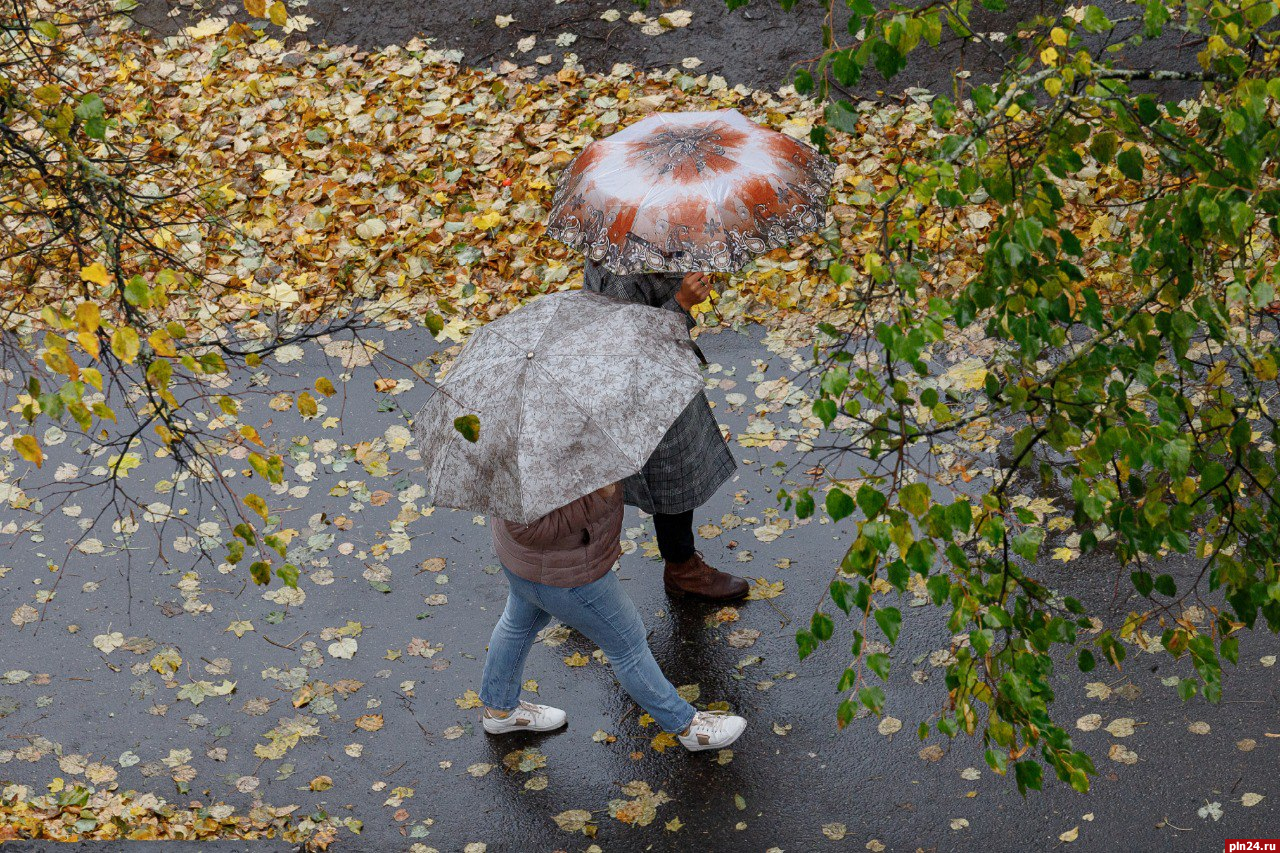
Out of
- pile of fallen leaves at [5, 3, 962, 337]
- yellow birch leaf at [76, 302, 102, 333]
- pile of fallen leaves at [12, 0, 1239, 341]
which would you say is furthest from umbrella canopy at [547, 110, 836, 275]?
pile of fallen leaves at [5, 3, 962, 337]

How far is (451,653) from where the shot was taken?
5.45m

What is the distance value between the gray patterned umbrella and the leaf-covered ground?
1.41 ft

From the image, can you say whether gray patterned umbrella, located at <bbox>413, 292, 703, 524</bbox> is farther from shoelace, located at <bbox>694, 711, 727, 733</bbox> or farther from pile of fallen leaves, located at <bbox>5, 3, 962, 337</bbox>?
pile of fallen leaves, located at <bbox>5, 3, 962, 337</bbox>

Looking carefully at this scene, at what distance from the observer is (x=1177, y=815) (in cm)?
436

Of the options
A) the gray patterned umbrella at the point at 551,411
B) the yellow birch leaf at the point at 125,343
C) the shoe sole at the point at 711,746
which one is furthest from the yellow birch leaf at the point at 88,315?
the shoe sole at the point at 711,746

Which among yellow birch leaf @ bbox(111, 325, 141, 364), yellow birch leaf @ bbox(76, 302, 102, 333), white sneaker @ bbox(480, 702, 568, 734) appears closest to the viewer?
yellow birch leaf @ bbox(76, 302, 102, 333)

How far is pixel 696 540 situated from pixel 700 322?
1887mm

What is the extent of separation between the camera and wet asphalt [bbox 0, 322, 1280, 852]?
450cm

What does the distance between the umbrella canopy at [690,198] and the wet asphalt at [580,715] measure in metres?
1.92

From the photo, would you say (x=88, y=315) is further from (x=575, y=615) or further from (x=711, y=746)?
(x=711, y=746)

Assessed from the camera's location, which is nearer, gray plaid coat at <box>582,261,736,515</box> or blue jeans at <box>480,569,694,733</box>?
blue jeans at <box>480,569,694,733</box>

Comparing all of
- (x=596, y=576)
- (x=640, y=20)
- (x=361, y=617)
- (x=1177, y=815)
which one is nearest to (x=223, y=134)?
(x=640, y=20)

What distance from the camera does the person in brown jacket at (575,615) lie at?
404cm

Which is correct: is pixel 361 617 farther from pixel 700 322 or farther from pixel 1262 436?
pixel 1262 436
